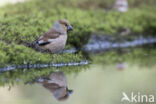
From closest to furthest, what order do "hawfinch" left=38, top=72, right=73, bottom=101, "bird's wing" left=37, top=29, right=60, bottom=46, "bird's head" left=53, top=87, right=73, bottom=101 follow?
"bird's head" left=53, top=87, right=73, bottom=101, "hawfinch" left=38, top=72, right=73, bottom=101, "bird's wing" left=37, top=29, right=60, bottom=46

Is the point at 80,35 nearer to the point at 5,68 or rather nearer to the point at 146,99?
the point at 5,68

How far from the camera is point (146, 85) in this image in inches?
359

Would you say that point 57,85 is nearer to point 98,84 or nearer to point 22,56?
point 98,84

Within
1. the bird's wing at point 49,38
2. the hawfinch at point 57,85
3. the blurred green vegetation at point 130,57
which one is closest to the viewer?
the hawfinch at point 57,85

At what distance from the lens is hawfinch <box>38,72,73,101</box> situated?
7758 millimetres

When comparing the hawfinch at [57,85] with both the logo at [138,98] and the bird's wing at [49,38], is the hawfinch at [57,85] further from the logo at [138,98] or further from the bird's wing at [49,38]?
the logo at [138,98]

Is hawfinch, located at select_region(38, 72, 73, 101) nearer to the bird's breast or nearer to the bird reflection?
the bird reflection

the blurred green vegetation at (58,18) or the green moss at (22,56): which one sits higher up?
the blurred green vegetation at (58,18)

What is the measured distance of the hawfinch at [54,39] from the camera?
32.1 feet

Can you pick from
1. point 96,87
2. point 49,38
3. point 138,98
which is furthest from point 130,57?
point 138,98

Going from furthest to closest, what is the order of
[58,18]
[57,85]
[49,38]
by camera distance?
[58,18] → [49,38] → [57,85]

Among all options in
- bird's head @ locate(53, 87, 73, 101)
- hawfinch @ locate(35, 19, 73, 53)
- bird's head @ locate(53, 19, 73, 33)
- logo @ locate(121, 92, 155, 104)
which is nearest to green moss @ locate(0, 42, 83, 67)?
hawfinch @ locate(35, 19, 73, 53)

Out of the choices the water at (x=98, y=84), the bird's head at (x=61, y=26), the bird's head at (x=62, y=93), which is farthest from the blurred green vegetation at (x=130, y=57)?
the bird's head at (x=62, y=93)

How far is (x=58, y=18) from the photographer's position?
1364 centimetres
